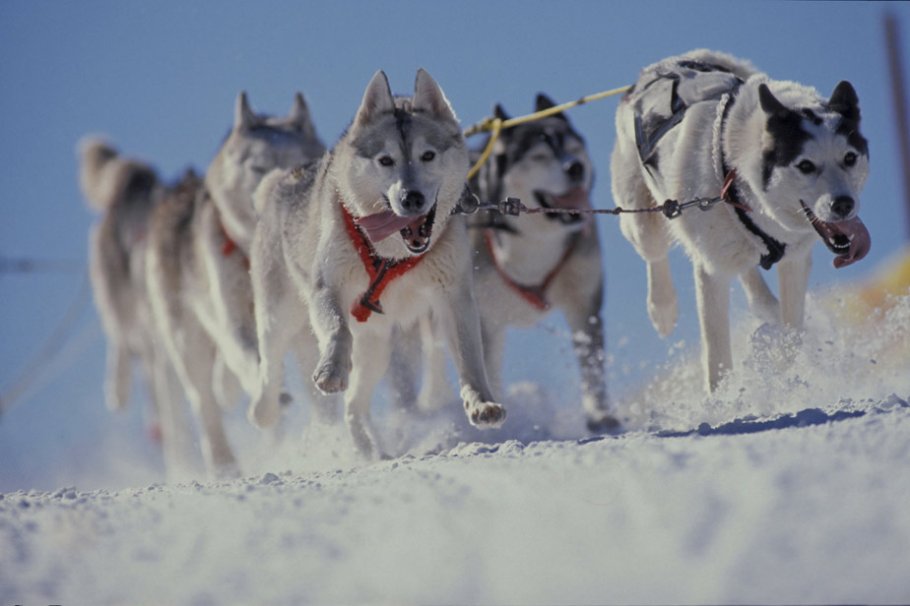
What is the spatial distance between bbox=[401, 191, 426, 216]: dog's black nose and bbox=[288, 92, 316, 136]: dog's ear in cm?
295

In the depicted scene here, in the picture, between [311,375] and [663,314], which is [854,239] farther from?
[311,375]

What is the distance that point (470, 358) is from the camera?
4520 mm

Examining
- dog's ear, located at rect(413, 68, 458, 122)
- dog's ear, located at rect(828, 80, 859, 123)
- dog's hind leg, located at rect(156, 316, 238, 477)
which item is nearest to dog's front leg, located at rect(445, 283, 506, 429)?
dog's ear, located at rect(413, 68, 458, 122)

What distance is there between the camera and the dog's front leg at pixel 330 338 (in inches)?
168

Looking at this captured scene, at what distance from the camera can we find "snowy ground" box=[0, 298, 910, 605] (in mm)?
2893

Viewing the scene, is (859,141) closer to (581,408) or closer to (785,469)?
(785,469)

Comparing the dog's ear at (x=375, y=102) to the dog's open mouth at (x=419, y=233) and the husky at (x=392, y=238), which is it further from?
the dog's open mouth at (x=419, y=233)

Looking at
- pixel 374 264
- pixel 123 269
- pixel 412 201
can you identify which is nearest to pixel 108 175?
pixel 123 269

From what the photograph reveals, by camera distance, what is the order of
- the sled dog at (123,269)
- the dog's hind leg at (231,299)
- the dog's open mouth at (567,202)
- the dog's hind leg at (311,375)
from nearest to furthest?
1. the dog's hind leg at (311,375)
2. the dog's hind leg at (231,299)
3. the dog's open mouth at (567,202)
4. the sled dog at (123,269)

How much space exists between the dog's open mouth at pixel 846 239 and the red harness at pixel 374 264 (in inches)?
55.1

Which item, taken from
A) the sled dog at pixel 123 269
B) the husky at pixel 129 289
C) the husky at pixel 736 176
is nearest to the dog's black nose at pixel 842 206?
the husky at pixel 736 176

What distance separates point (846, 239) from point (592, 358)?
107 inches

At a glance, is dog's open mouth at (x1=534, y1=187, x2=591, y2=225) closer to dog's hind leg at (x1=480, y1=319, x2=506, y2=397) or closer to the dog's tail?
dog's hind leg at (x1=480, y1=319, x2=506, y2=397)

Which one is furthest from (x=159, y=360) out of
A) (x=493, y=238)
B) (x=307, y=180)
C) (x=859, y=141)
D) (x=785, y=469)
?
(x=785, y=469)
